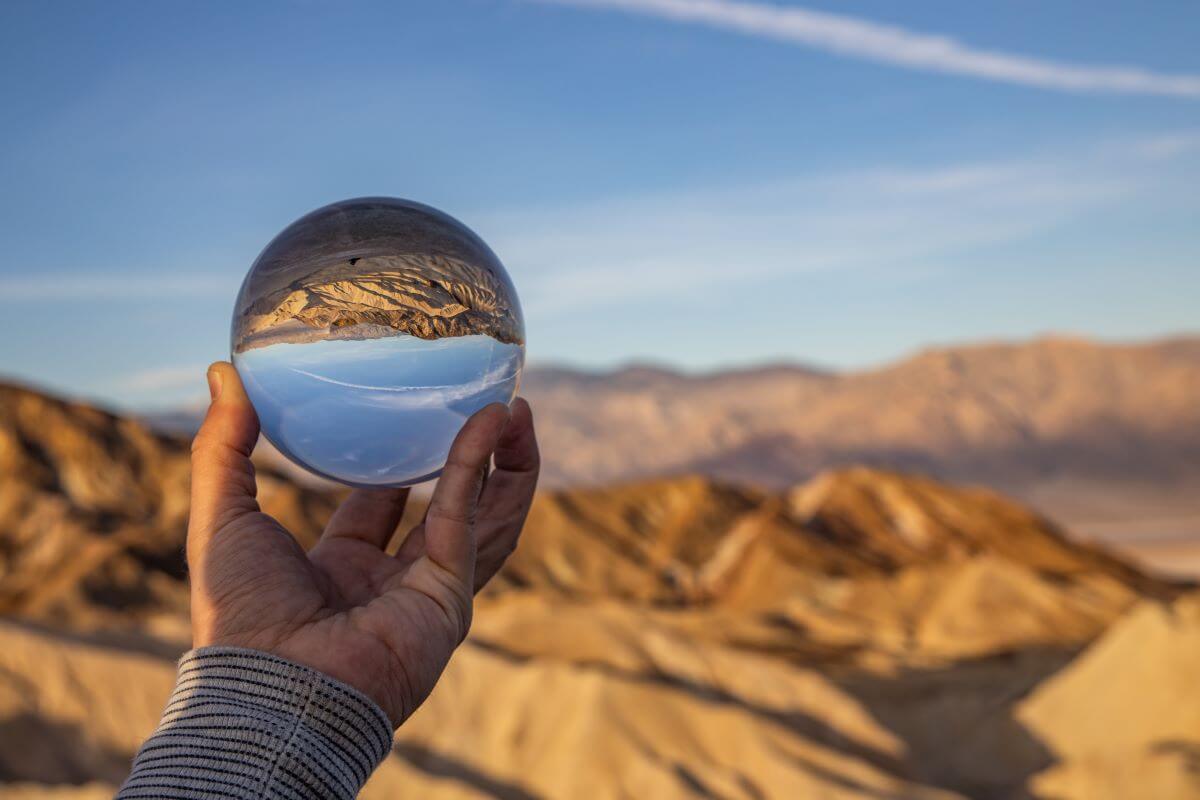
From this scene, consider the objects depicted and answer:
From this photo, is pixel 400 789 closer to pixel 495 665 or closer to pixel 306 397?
pixel 495 665

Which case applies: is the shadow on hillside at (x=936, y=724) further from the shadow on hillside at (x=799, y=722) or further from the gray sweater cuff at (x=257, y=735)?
the gray sweater cuff at (x=257, y=735)

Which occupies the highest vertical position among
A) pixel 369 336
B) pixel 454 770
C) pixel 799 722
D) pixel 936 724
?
pixel 369 336

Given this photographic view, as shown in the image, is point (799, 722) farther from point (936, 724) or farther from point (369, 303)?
point (369, 303)

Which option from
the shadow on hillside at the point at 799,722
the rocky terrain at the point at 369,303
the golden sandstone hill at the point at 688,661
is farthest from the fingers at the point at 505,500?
the shadow on hillside at the point at 799,722

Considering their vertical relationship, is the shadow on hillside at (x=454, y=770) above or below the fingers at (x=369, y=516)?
below

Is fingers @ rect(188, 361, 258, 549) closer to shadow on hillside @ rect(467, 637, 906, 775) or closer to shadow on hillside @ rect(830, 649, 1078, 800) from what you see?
shadow on hillside @ rect(467, 637, 906, 775)

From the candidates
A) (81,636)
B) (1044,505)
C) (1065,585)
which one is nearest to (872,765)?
(81,636)

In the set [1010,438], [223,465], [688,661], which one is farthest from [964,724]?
[1010,438]

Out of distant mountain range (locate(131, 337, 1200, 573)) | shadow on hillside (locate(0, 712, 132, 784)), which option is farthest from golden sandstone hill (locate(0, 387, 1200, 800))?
distant mountain range (locate(131, 337, 1200, 573))

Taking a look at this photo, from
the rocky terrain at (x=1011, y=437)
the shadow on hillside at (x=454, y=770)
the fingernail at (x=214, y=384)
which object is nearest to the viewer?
the fingernail at (x=214, y=384)
